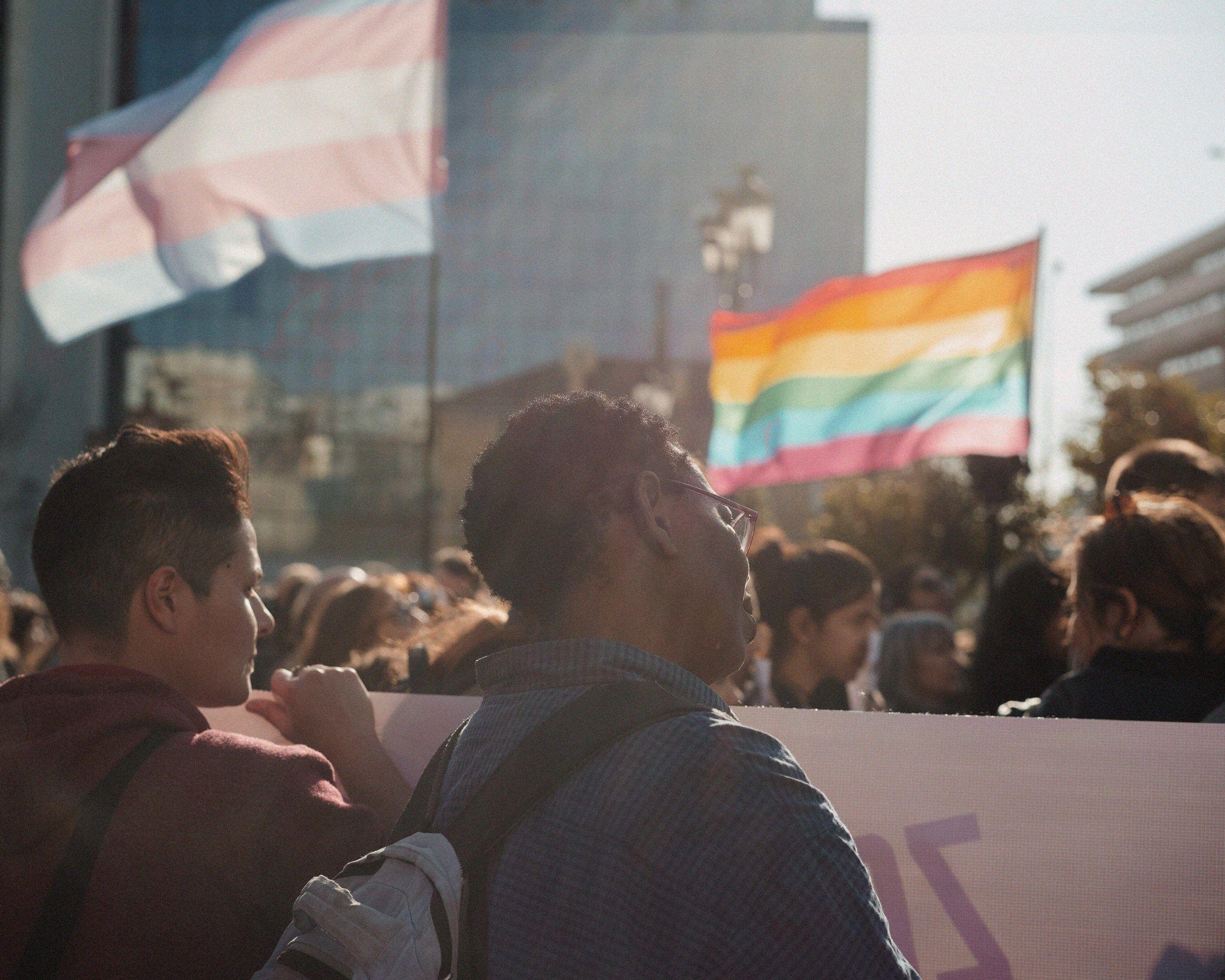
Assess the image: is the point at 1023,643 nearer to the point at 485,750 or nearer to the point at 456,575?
the point at 485,750

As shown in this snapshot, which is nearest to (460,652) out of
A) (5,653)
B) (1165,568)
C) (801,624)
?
(1165,568)

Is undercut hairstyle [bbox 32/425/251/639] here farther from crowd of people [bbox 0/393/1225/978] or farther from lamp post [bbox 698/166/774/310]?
lamp post [bbox 698/166/774/310]

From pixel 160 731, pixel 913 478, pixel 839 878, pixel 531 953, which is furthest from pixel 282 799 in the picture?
pixel 913 478

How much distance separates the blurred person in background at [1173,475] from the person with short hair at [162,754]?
9.66 feet

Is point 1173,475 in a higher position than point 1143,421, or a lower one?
lower

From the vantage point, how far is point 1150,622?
9.66 ft

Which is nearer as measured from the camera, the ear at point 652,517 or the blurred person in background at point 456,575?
the ear at point 652,517

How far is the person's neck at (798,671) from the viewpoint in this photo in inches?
184

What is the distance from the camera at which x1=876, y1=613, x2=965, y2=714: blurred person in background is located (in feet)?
19.5

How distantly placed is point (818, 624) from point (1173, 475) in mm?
1328

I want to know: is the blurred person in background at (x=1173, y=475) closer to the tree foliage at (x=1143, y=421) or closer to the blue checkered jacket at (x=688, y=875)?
the blue checkered jacket at (x=688, y=875)

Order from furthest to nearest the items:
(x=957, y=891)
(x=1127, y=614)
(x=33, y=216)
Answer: (x=33, y=216), (x=1127, y=614), (x=957, y=891)

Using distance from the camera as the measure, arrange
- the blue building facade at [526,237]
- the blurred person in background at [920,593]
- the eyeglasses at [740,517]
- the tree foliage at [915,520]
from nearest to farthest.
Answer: the eyeglasses at [740,517], the blurred person in background at [920,593], the tree foliage at [915,520], the blue building facade at [526,237]

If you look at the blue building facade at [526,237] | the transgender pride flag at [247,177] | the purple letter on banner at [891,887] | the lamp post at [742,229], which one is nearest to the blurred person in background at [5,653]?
the transgender pride flag at [247,177]
